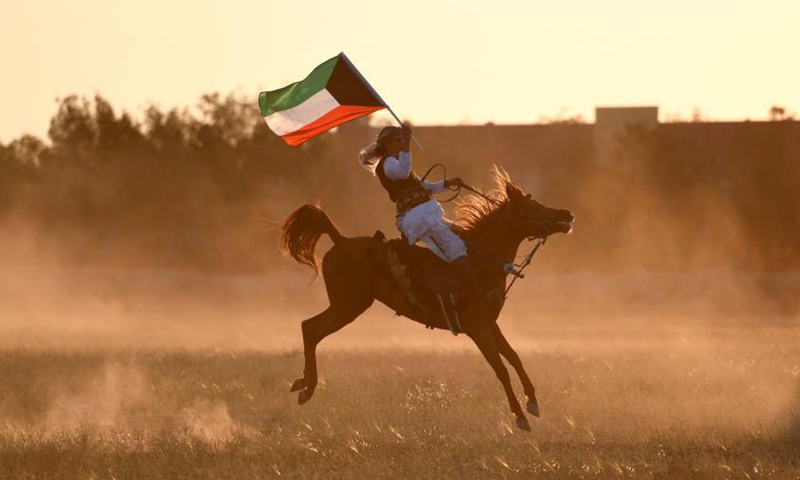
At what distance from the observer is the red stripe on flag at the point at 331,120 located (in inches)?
813

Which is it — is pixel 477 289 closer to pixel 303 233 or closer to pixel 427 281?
pixel 427 281

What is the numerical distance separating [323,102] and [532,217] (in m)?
2.57

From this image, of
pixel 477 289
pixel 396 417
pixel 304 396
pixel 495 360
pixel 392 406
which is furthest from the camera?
pixel 392 406

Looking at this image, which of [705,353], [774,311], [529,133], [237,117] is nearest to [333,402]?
[705,353]

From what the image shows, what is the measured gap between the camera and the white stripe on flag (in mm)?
20656

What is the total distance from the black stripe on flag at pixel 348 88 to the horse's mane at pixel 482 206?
156cm

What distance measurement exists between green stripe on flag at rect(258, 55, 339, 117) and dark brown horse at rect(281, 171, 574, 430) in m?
1.63

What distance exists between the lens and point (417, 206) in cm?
2022

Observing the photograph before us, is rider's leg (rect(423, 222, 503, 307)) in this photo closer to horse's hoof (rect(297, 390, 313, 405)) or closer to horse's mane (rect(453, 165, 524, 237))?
horse's mane (rect(453, 165, 524, 237))

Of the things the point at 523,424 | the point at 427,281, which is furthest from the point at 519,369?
the point at 427,281

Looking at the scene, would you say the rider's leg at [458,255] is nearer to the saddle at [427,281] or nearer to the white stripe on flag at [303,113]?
the saddle at [427,281]

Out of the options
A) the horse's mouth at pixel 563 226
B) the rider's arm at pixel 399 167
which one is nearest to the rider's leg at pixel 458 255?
the rider's arm at pixel 399 167

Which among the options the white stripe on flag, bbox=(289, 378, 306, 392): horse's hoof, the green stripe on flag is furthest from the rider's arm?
bbox=(289, 378, 306, 392): horse's hoof

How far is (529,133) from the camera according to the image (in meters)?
88.6
